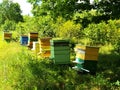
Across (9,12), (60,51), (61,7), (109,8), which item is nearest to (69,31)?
(109,8)

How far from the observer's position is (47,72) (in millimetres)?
8664

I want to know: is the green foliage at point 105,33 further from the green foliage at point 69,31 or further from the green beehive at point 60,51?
the green beehive at point 60,51

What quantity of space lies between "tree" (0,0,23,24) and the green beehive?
7370 centimetres

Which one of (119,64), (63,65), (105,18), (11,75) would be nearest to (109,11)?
(105,18)

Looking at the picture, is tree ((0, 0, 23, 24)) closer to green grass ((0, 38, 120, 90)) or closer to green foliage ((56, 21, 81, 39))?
green foliage ((56, 21, 81, 39))

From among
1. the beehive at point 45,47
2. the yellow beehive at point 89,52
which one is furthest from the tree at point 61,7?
the yellow beehive at point 89,52

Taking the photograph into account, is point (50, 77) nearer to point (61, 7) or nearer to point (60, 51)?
point (60, 51)

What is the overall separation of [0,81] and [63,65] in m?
2.74

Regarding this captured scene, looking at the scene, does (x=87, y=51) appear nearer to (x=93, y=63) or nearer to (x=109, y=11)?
(x=93, y=63)

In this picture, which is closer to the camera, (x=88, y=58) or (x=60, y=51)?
(x=88, y=58)

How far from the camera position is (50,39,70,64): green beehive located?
965 centimetres

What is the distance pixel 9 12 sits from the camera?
82.8 metres

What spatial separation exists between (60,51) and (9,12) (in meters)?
75.5

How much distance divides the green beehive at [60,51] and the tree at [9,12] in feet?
242
